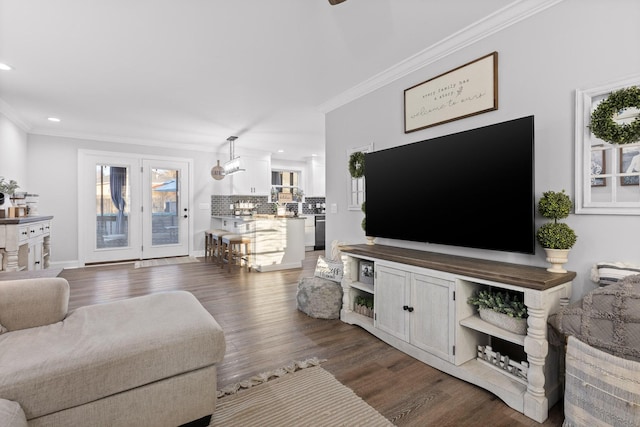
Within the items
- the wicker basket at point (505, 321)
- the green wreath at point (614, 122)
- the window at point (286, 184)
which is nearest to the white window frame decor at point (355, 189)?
the wicker basket at point (505, 321)

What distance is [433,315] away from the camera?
215cm

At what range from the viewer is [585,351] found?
1443mm

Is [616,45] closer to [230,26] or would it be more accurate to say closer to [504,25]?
[504,25]

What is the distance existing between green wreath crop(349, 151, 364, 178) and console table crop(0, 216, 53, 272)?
3.47 m

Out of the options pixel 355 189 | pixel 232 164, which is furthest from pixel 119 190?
pixel 355 189

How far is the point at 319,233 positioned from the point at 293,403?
6.49m

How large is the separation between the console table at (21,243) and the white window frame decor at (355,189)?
348 centimetres

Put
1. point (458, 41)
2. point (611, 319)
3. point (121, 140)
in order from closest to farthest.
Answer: point (611, 319) < point (458, 41) < point (121, 140)

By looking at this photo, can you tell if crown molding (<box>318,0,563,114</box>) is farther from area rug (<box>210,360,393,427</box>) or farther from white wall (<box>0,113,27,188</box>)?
white wall (<box>0,113,27,188</box>)

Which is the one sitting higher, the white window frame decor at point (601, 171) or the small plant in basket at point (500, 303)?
the white window frame decor at point (601, 171)

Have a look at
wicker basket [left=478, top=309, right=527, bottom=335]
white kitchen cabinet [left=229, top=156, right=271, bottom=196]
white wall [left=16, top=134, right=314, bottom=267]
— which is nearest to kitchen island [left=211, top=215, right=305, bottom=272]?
white kitchen cabinet [left=229, top=156, right=271, bottom=196]

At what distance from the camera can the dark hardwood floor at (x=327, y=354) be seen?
1.71 metres

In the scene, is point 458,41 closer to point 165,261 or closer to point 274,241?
point 274,241

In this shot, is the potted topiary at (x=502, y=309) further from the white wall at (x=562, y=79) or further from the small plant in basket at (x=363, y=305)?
the small plant in basket at (x=363, y=305)
